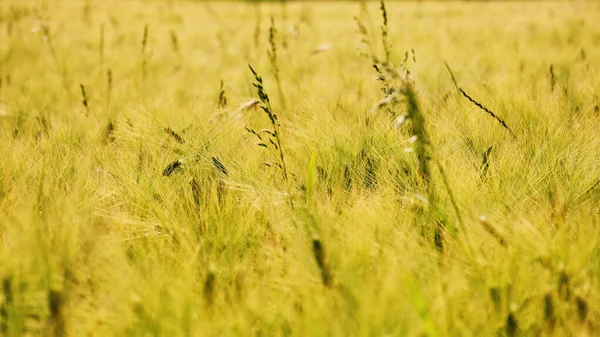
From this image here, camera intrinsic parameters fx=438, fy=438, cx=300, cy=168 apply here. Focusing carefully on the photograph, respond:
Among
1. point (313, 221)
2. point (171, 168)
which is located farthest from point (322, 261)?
point (171, 168)

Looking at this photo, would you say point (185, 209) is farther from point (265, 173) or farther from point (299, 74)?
point (299, 74)

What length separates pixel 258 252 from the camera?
3.49 feet

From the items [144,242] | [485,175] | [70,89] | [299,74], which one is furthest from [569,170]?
[70,89]

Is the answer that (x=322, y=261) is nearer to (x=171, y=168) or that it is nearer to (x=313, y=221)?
(x=313, y=221)

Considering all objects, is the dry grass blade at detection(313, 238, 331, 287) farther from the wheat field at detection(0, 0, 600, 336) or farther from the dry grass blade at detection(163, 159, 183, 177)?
the dry grass blade at detection(163, 159, 183, 177)

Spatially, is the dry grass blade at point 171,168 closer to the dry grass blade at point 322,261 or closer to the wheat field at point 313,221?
the wheat field at point 313,221

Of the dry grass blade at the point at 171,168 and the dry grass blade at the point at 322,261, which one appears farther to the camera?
the dry grass blade at the point at 171,168

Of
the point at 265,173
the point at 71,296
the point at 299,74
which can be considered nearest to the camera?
the point at 71,296

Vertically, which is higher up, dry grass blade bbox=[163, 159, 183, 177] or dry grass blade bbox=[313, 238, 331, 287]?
dry grass blade bbox=[163, 159, 183, 177]

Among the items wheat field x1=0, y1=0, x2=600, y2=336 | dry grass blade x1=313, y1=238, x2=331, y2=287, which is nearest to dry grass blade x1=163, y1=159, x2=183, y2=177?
wheat field x1=0, y1=0, x2=600, y2=336

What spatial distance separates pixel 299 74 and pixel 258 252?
240 centimetres

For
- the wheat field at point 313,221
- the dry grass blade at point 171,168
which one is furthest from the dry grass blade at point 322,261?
the dry grass blade at point 171,168

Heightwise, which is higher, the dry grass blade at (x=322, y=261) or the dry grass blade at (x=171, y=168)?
the dry grass blade at (x=171, y=168)

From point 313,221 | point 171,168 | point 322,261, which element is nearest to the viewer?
point 322,261
